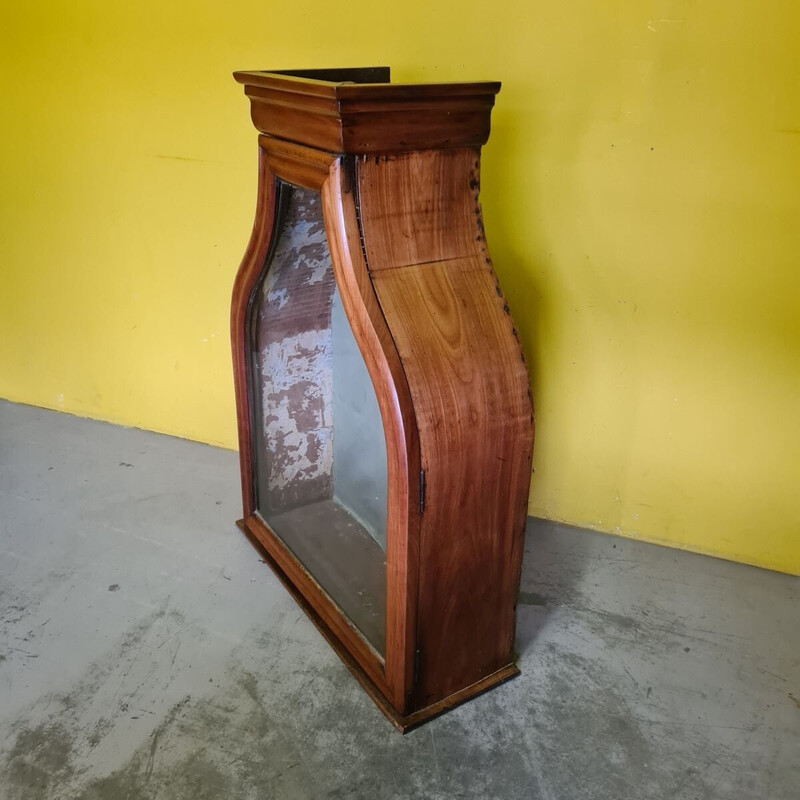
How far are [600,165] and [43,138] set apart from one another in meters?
1.80

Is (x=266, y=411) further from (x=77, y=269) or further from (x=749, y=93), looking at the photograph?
(x=749, y=93)

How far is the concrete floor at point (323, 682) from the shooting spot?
4.71ft

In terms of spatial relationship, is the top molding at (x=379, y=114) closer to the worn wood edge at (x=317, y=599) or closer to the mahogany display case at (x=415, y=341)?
the mahogany display case at (x=415, y=341)

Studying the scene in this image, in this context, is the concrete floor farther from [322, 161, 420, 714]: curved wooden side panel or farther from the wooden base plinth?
[322, 161, 420, 714]: curved wooden side panel

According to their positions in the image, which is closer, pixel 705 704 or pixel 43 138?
pixel 705 704

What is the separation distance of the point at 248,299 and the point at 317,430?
469 millimetres

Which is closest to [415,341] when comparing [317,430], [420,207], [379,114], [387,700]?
[420,207]

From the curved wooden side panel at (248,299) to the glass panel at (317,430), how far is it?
1.1 inches

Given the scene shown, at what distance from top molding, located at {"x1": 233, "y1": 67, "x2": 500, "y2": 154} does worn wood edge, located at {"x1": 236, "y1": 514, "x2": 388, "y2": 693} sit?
40.7 inches

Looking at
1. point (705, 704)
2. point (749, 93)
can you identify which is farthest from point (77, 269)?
point (705, 704)

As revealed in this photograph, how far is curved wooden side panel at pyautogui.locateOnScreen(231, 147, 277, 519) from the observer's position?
162 centimetres

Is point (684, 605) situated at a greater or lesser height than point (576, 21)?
lesser

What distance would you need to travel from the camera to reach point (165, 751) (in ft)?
4.84

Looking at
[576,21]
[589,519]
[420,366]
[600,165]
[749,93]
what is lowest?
[589,519]
